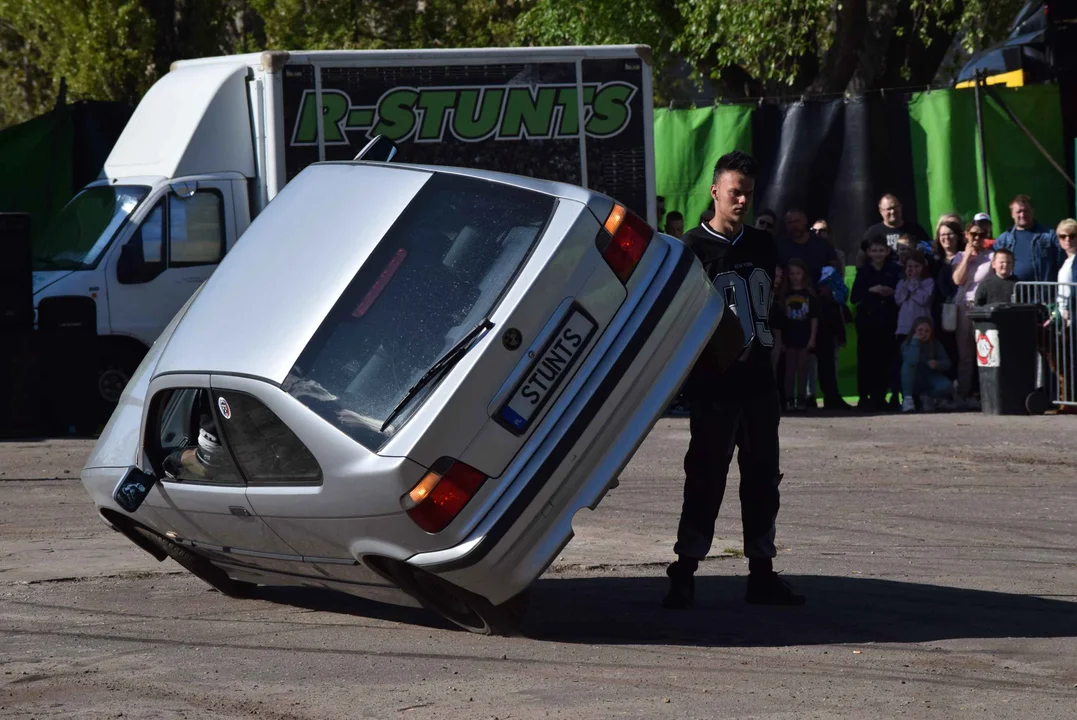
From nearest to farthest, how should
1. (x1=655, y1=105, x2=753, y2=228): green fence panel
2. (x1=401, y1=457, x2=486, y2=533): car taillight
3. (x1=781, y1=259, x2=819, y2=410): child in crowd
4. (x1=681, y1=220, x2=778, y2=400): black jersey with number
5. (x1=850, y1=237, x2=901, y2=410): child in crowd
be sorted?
(x1=401, y1=457, x2=486, y2=533): car taillight < (x1=681, y1=220, x2=778, y2=400): black jersey with number < (x1=781, y1=259, x2=819, y2=410): child in crowd < (x1=850, y1=237, x2=901, y2=410): child in crowd < (x1=655, y1=105, x2=753, y2=228): green fence panel

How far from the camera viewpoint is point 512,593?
19.9 feet

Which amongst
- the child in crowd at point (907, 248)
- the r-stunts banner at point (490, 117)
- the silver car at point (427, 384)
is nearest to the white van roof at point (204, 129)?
the r-stunts banner at point (490, 117)

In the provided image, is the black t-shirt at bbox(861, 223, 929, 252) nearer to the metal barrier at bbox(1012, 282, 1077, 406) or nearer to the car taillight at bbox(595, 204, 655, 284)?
the metal barrier at bbox(1012, 282, 1077, 406)

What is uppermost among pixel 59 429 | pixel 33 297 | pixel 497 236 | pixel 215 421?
pixel 497 236

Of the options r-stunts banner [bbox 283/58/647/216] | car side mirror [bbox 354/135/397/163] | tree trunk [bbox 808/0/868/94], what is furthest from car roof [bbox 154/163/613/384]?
tree trunk [bbox 808/0/868/94]

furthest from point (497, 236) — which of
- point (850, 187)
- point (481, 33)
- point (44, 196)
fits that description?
point (481, 33)

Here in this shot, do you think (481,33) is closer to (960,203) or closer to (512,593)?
(960,203)

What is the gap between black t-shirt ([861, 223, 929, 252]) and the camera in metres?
16.7

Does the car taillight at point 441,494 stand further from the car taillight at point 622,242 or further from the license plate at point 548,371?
the car taillight at point 622,242

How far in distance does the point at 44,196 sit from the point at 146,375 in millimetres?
13243

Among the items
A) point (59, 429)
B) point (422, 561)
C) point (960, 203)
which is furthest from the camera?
point (960, 203)

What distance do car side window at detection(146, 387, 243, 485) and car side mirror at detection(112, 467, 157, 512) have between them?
0.06 m

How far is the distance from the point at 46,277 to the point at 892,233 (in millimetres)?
8557

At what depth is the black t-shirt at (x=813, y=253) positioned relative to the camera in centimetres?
1673
